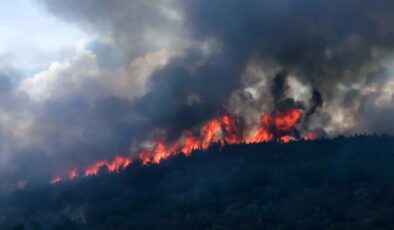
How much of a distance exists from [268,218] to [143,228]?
103 feet

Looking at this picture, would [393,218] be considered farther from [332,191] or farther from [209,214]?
[209,214]

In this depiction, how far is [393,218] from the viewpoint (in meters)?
167

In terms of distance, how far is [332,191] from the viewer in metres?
196

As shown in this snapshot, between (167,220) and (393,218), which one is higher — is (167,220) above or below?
above

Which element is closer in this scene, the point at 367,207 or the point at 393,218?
the point at 393,218

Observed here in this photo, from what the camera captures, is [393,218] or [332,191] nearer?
[393,218]

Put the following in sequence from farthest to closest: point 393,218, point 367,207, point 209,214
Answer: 1. point 209,214
2. point 367,207
3. point 393,218

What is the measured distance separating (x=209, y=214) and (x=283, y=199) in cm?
2204

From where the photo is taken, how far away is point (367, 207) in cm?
17900

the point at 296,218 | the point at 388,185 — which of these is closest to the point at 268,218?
the point at 296,218

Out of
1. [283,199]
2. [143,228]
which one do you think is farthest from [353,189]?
[143,228]

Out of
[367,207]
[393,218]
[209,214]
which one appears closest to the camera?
[393,218]

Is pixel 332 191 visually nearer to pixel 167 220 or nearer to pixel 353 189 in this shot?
pixel 353 189

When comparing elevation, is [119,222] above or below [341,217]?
above
